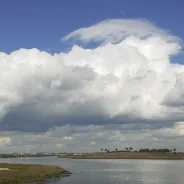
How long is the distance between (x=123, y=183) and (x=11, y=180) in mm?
31708

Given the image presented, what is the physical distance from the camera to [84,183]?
104 meters

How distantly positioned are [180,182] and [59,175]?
4210cm

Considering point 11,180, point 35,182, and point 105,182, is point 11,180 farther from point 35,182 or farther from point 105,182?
point 105,182

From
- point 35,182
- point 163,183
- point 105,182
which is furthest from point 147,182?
point 35,182

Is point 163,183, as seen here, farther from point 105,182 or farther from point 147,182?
point 105,182

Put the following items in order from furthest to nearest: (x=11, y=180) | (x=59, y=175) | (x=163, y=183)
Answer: (x=59, y=175)
(x=163, y=183)
(x=11, y=180)

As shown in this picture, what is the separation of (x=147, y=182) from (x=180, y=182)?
9.51m

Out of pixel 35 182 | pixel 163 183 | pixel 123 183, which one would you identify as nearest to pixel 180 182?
pixel 163 183

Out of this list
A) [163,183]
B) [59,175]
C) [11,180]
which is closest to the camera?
[11,180]

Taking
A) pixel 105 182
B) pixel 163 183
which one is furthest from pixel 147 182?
pixel 105 182

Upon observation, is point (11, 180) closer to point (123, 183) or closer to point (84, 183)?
point (84, 183)

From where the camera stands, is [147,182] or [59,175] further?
[59,175]

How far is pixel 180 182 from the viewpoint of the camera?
107 meters

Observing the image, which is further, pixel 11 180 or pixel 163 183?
pixel 163 183
